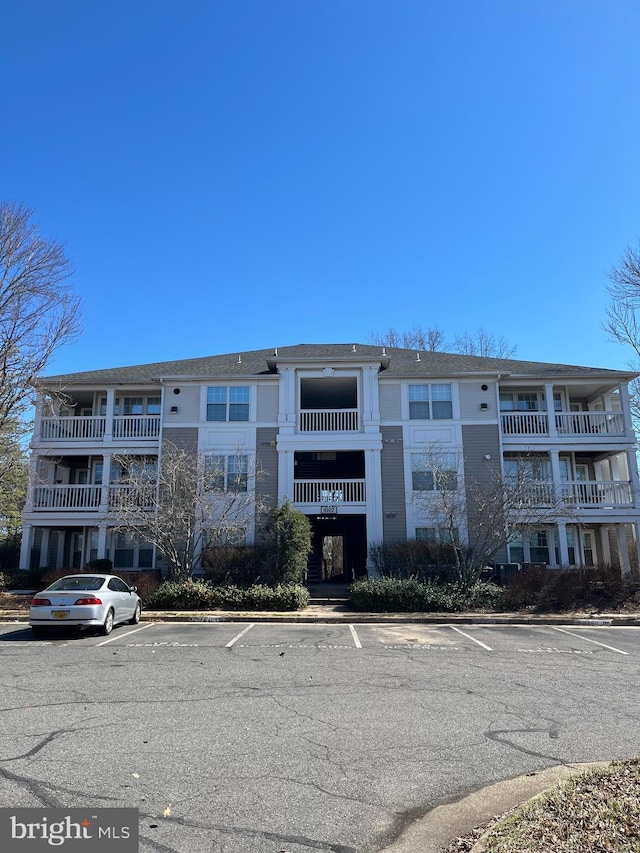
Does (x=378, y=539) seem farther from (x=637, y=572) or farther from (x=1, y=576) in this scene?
(x=1, y=576)

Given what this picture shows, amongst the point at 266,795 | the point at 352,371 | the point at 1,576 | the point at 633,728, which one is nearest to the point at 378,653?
the point at 633,728

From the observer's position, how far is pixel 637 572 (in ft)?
64.4

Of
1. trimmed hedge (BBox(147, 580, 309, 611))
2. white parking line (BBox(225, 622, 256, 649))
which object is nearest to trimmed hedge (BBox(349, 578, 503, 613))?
trimmed hedge (BBox(147, 580, 309, 611))

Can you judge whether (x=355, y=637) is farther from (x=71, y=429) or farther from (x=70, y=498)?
(x=71, y=429)

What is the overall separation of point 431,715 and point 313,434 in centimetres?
1680

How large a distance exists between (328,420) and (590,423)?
1097 cm

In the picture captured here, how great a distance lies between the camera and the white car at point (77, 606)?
1231 cm

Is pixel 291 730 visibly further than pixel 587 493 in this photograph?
No

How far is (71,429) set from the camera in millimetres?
24859

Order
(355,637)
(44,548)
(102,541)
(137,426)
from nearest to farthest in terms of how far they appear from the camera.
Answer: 1. (355,637)
2. (102,541)
3. (137,426)
4. (44,548)

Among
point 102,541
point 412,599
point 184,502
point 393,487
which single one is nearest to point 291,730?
point 412,599

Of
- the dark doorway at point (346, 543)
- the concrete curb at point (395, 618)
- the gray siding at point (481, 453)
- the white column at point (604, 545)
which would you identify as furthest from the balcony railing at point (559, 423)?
the concrete curb at point (395, 618)

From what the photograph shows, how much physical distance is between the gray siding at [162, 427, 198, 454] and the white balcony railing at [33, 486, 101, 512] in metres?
3.35

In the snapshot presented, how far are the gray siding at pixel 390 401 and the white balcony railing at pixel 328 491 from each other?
284 cm
